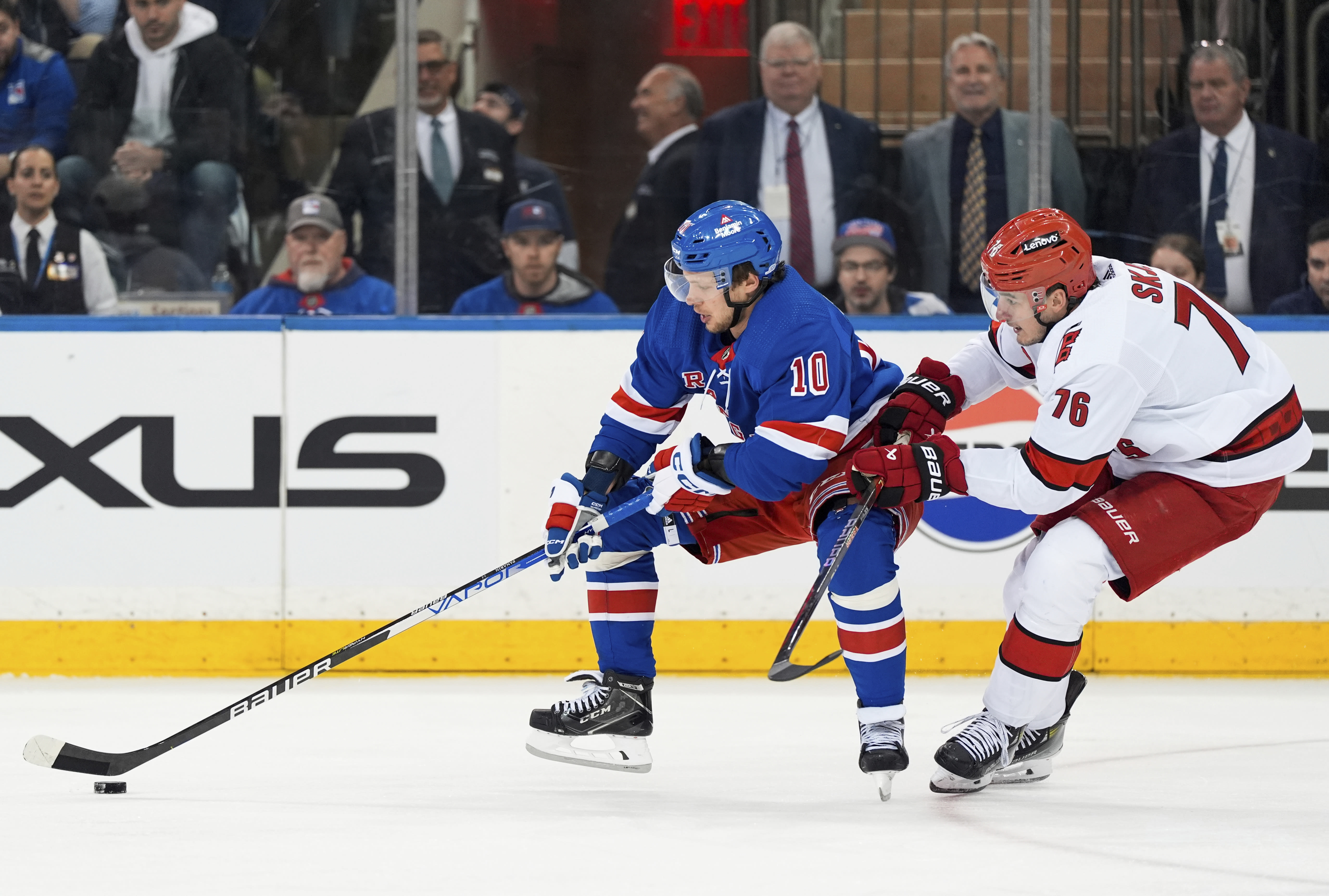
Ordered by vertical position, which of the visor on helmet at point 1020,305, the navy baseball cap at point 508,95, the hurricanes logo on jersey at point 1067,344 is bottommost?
the hurricanes logo on jersey at point 1067,344

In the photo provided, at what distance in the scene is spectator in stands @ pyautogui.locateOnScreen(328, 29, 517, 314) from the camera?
4754 millimetres

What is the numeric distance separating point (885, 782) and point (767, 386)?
0.78 meters

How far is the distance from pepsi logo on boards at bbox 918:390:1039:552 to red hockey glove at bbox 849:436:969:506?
5.38ft

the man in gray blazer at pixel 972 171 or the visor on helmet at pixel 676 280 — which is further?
the man in gray blazer at pixel 972 171

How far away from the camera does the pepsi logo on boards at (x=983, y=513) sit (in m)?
4.62

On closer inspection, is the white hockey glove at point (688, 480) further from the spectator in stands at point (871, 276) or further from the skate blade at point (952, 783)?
the spectator in stands at point (871, 276)

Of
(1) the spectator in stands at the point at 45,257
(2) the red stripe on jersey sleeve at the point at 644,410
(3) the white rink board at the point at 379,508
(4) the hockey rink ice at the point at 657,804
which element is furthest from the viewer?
(1) the spectator in stands at the point at 45,257

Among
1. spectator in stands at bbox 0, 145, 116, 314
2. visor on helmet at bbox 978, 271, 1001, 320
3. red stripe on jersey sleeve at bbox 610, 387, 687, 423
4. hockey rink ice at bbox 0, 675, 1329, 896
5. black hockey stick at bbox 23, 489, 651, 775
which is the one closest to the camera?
hockey rink ice at bbox 0, 675, 1329, 896

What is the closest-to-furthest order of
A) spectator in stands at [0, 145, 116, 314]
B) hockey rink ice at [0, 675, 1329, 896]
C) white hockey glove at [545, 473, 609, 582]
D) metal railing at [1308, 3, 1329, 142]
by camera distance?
hockey rink ice at [0, 675, 1329, 896], white hockey glove at [545, 473, 609, 582], spectator in stands at [0, 145, 116, 314], metal railing at [1308, 3, 1329, 142]

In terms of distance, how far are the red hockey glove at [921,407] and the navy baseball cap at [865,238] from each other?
152 centimetres

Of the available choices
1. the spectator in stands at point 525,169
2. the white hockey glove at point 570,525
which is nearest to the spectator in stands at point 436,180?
the spectator in stands at point 525,169

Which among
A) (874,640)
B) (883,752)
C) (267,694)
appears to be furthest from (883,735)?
(267,694)

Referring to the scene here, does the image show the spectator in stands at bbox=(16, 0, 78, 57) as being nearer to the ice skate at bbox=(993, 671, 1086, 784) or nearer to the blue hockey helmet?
the blue hockey helmet

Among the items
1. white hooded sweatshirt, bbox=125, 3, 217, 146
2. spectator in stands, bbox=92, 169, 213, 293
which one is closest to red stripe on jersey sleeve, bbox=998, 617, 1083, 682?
spectator in stands, bbox=92, 169, 213, 293
